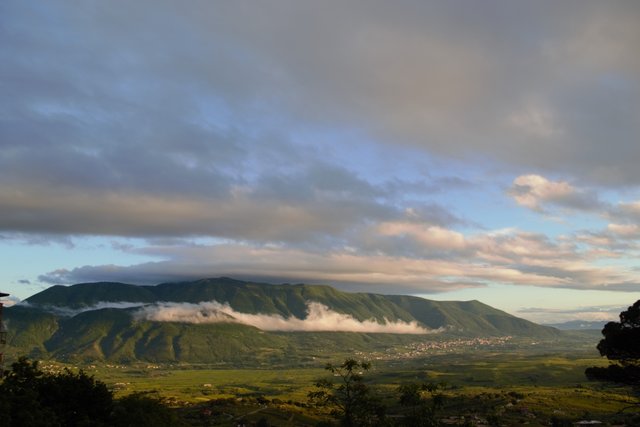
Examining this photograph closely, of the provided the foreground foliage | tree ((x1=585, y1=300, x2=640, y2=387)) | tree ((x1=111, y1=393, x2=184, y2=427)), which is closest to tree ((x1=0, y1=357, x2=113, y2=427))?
the foreground foliage

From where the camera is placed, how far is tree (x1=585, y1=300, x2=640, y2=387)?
66.1 m

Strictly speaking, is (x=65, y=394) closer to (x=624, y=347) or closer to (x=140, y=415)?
(x=140, y=415)

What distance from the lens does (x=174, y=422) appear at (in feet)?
339

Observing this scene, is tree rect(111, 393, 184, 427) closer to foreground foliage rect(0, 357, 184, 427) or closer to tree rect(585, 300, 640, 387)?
foreground foliage rect(0, 357, 184, 427)

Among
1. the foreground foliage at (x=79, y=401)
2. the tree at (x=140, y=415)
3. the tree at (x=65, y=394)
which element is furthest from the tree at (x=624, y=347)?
the tree at (x=65, y=394)

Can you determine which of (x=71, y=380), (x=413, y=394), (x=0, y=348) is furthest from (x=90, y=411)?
(x=413, y=394)

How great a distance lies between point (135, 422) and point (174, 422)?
13901mm

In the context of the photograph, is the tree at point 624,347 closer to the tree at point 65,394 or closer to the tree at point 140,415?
the tree at point 140,415

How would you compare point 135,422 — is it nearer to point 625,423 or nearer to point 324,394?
point 324,394

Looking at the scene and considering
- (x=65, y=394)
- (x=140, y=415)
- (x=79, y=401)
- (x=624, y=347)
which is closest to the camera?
(x=624, y=347)

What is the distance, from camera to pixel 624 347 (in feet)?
219

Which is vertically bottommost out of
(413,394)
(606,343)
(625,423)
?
(625,423)

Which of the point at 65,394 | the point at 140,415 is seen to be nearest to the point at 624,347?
the point at 140,415

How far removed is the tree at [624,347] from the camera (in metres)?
66.1
